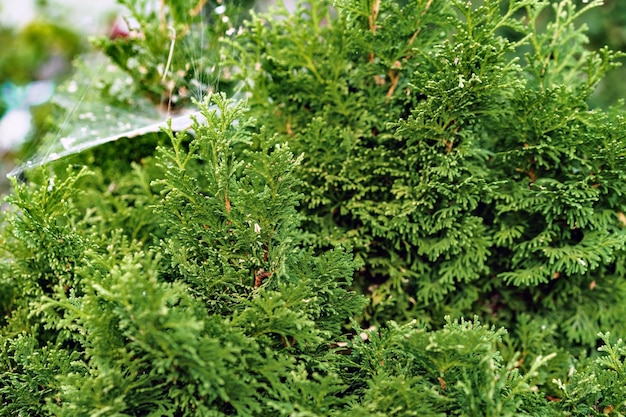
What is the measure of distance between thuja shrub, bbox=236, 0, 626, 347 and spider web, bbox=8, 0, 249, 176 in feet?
0.84

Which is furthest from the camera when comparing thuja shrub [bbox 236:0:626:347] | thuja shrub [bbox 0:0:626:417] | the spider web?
the spider web

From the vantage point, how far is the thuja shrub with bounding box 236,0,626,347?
51.7 inches

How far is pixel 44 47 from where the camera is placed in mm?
3605

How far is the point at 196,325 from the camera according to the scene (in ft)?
2.92

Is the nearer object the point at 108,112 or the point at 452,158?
the point at 452,158

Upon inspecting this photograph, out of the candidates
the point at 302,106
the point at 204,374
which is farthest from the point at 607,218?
the point at 204,374

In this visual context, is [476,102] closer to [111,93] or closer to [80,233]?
[80,233]

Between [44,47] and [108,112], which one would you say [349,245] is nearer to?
[108,112]

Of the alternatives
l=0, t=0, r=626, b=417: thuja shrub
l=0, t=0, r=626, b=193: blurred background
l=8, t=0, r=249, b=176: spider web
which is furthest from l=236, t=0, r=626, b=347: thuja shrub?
l=0, t=0, r=626, b=193: blurred background

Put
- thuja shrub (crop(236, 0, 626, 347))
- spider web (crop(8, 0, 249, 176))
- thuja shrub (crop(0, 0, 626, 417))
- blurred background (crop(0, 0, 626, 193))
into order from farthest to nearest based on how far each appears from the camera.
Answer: blurred background (crop(0, 0, 626, 193))
spider web (crop(8, 0, 249, 176))
thuja shrub (crop(236, 0, 626, 347))
thuja shrub (crop(0, 0, 626, 417))

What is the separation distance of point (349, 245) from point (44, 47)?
3.26 metres

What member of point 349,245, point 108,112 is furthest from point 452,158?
point 108,112

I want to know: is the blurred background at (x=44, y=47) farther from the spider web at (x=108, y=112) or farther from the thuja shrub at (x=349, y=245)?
the thuja shrub at (x=349, y=245)

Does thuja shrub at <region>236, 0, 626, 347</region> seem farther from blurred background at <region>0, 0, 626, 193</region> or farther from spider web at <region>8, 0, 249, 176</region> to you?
blurred background at <region>0, 0, 626, 193</region>
